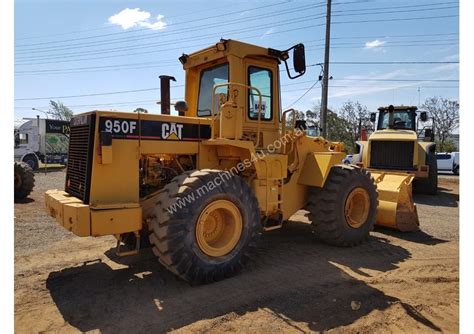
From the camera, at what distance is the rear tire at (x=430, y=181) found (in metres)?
12.4

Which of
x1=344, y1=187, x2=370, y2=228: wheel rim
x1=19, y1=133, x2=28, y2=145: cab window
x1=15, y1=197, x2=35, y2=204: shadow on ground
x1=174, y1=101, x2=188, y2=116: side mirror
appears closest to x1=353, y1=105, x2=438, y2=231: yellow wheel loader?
x1=344, y1=187, x2=370, y2=228: wheel rim

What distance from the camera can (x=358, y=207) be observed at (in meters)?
6.77

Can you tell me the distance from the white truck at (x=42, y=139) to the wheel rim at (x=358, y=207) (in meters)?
23.4

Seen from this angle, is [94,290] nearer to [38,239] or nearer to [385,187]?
[38,239]

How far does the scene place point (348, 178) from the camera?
6.35m

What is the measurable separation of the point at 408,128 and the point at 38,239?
1271 cm

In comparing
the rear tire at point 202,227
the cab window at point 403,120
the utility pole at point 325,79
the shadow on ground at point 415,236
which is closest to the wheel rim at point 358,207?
the shadow on ground at point 415,236

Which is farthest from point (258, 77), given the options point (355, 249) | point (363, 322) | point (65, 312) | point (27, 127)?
point (27, 127)

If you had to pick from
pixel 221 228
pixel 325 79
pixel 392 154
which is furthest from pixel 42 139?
pixel 221 228

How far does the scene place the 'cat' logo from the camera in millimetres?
4887

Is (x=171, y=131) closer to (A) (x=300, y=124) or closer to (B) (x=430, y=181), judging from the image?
(A) (x=300, y=124)

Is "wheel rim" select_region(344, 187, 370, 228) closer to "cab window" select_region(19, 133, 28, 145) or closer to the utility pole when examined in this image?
the utility pole

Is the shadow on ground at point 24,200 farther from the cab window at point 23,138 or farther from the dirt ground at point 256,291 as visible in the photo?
the cab window at point 23,138

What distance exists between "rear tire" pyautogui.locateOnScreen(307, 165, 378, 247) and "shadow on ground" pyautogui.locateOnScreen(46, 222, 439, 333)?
1.75ft
